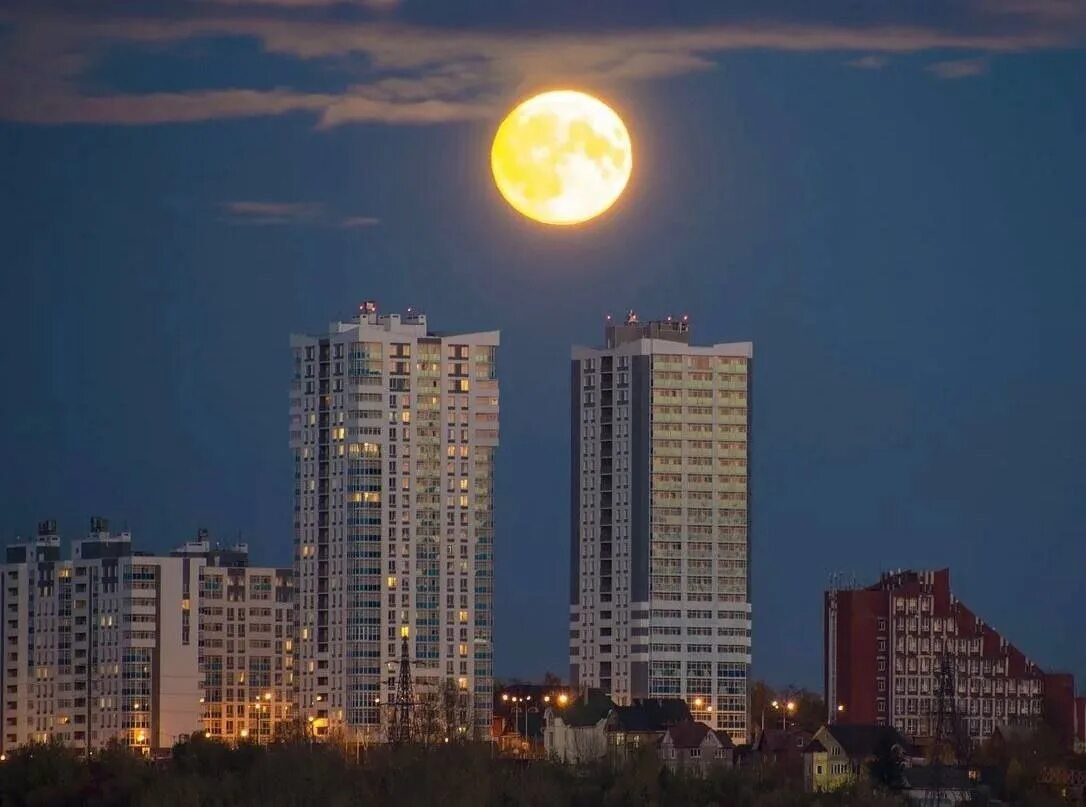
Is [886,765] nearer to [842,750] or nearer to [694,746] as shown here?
[842,750]

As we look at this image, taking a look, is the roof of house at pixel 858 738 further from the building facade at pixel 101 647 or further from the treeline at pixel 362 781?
the building facade at pixel 101 647

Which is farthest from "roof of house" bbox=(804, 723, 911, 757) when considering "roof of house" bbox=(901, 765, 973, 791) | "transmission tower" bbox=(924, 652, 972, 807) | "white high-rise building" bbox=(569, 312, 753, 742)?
"white high-rise building" bbox=(569, 312, 753, 742)

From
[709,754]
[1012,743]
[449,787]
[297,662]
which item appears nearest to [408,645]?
[297,662]

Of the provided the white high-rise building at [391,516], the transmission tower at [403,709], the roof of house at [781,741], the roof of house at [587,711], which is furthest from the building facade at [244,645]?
the roof of house at [781,741]

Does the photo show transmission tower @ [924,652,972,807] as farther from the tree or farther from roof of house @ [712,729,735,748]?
roof of house @ [712,729,735,748]

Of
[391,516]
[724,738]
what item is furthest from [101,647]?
[724,738]
